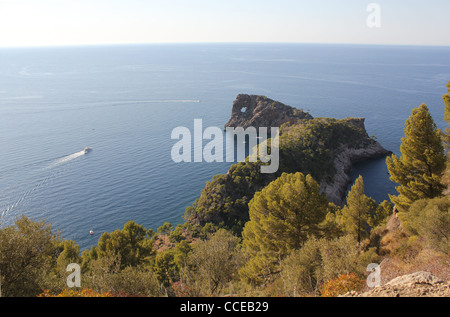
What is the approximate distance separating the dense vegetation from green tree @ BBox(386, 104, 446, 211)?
79 millimetres

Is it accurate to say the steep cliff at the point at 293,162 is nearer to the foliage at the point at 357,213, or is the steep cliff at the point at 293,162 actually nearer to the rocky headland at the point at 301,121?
the rocky headland at the point at 301,121

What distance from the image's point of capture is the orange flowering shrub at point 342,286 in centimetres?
1559

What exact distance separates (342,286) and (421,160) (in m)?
15.5

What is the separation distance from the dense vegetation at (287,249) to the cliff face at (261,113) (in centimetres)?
6605

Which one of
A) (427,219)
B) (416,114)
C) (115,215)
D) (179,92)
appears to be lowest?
(115,215)

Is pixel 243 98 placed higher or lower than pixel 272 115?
higher

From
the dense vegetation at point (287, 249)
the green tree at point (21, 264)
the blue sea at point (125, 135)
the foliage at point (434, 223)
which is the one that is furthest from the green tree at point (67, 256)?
the foliage at point (434, 223)

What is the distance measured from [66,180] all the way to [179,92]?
104m

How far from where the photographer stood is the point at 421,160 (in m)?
24.3

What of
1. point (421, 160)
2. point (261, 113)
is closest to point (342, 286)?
point (421, 160)

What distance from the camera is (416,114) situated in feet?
78.7

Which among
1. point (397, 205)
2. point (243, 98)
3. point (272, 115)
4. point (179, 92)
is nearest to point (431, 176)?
point (397, 205)
